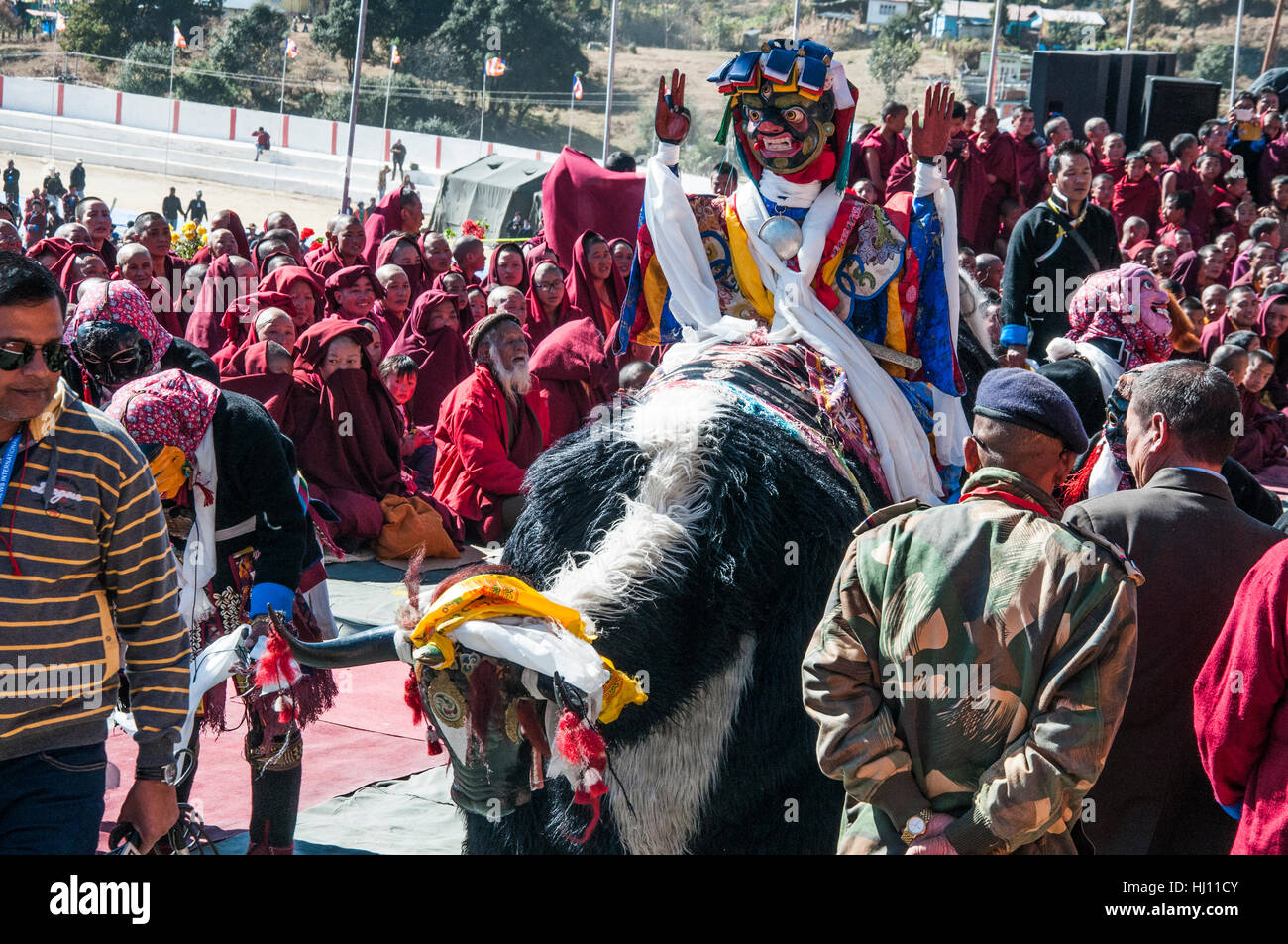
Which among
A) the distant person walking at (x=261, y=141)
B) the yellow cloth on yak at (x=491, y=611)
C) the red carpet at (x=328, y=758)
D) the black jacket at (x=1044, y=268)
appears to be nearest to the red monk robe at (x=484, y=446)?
the red carpet at (x=328, y=758)

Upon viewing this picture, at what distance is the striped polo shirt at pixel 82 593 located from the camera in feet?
9.08

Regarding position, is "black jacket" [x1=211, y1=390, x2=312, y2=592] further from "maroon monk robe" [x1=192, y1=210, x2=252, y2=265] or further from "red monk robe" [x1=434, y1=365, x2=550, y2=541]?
"maroon monk robe" [x1=192, y1=210, x2=252, y2=265]

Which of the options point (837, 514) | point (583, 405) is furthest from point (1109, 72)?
point (837, 514)

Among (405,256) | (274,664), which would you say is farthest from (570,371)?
(274,664)

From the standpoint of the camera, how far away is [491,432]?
8.52 metres

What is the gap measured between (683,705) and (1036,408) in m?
1.29

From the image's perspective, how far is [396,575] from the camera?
8125 mm

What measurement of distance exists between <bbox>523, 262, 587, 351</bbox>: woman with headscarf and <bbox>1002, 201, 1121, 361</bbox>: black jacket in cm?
400

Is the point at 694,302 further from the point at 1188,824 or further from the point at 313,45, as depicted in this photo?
the point at 313,45

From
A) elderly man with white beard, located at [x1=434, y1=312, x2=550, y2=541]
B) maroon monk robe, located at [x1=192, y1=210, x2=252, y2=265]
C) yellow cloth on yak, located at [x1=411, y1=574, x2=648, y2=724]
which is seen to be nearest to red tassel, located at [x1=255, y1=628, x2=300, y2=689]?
yellow cloth on yak, located at [x1=411, y1=574, x2=648, y2=724]

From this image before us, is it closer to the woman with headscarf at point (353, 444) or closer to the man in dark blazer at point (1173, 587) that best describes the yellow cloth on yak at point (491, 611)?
the man in dark blazer at point (1173, 587)

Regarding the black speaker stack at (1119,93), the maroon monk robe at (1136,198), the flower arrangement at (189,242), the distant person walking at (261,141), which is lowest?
the flower arrangement at (189,242)

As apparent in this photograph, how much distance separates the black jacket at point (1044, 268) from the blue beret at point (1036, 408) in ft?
15.1

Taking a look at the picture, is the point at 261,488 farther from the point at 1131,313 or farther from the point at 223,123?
the point at 223,123
